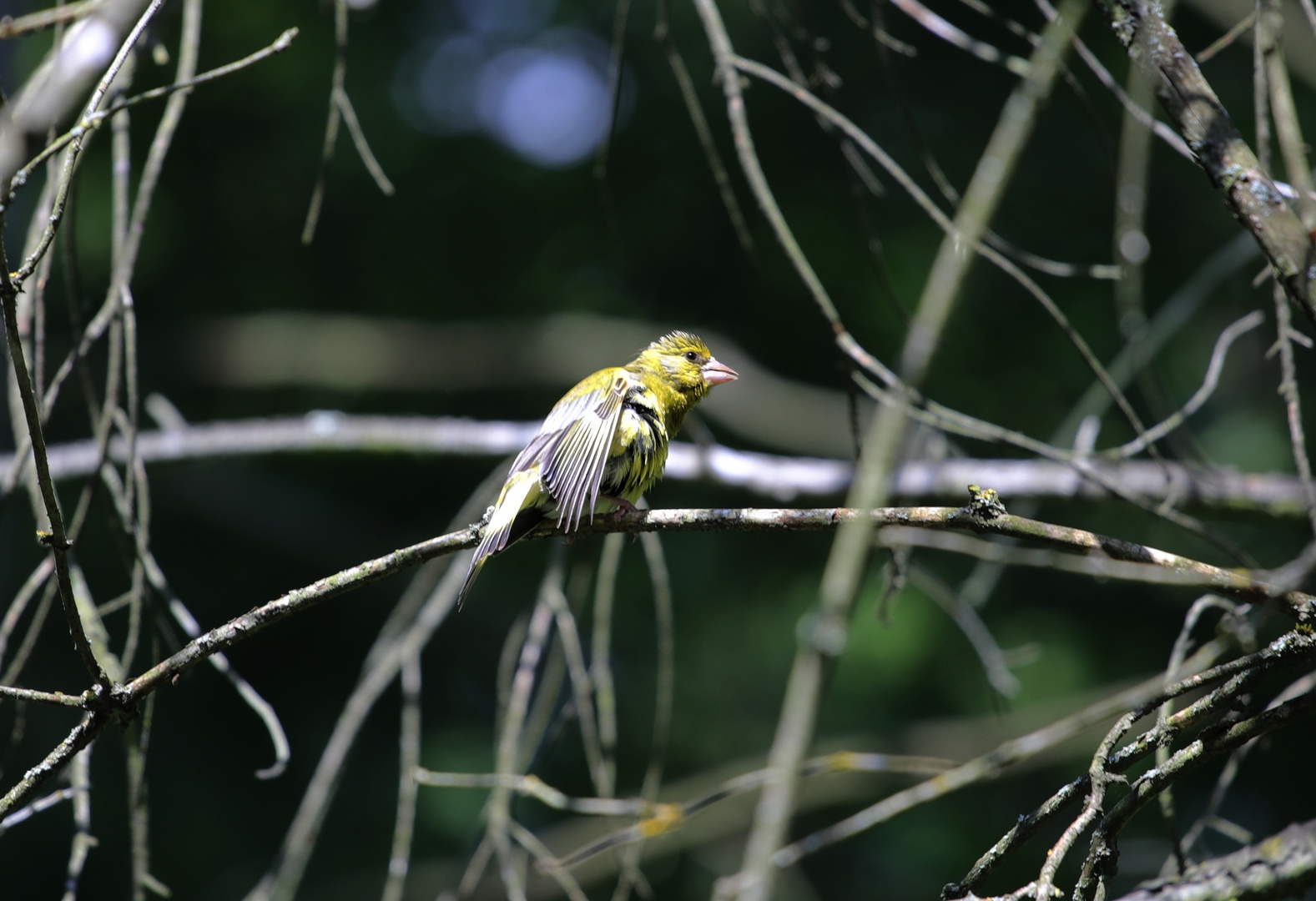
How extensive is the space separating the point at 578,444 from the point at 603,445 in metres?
0.08

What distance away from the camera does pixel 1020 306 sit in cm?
890

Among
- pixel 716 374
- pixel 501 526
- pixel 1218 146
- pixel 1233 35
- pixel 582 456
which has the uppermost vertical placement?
pixel 1233 35

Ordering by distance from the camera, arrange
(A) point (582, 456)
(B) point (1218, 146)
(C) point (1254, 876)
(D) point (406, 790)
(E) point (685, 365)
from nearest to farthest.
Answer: (C) point (1254, 876), (B) point (1218, 146), (D) point (406, 790), (A) point (582, 456), (E) point (685, 365)

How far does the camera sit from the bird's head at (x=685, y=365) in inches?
182

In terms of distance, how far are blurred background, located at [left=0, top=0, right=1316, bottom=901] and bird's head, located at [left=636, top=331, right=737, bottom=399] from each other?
10.4 feet

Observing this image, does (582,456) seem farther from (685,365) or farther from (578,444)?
(685,365)

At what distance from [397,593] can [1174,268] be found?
7.12 m

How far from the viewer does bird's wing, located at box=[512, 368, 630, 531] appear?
3.21 metres

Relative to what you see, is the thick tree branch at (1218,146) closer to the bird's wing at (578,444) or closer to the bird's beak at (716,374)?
the bird's wing at (578,444)

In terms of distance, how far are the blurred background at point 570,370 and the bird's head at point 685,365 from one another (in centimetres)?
317

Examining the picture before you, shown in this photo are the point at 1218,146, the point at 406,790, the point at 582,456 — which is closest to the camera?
the point at 1218,146

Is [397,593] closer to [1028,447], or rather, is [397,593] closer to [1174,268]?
[1174,268]

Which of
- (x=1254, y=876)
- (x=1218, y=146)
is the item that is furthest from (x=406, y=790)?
(x=1218, y=146)

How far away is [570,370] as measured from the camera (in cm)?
927
